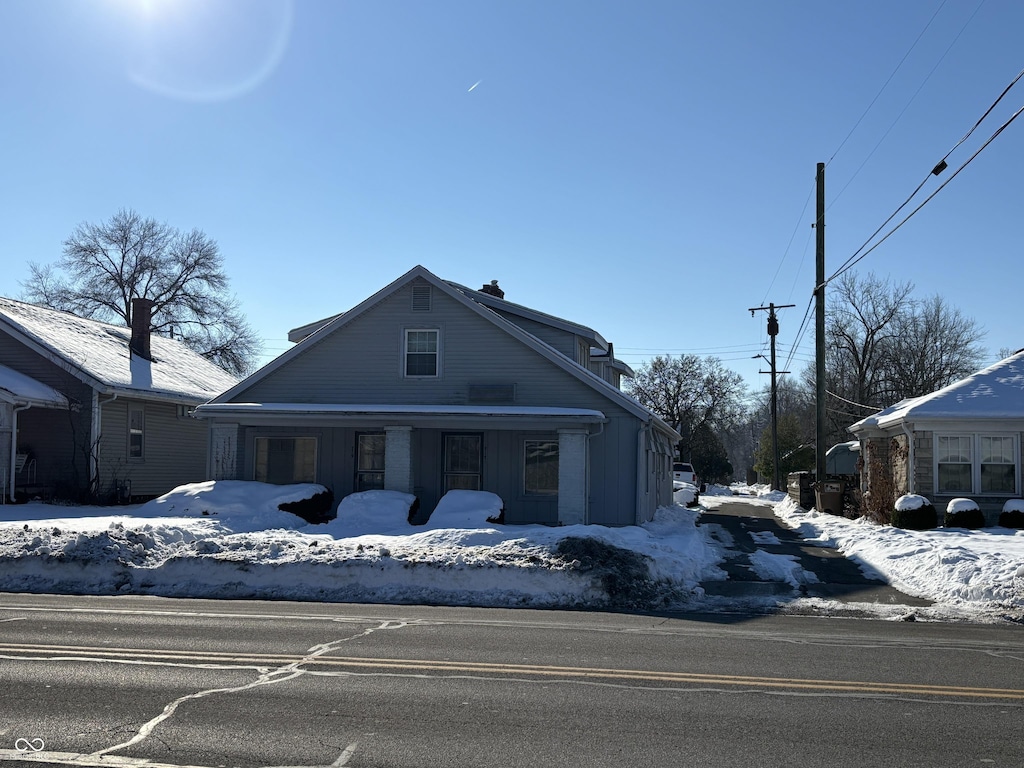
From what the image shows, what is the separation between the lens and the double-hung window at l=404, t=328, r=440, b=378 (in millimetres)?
24000

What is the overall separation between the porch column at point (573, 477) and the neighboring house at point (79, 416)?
13.0 m

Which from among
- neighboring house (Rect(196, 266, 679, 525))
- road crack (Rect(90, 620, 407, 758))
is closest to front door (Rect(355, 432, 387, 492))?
neighboring house (Rect(196, 266, 679, 525))

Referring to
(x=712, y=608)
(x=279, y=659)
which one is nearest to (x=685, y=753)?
(x=279, y=659)

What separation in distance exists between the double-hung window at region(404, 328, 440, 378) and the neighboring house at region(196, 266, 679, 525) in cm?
4

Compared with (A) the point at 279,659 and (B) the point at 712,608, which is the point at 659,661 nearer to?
(A) the point at 279,659

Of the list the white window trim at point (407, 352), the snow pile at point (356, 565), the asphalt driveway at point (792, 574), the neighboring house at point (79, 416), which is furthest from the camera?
the neighboring house at point (79, 416)

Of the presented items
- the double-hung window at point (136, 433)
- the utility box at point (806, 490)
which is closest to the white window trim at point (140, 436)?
the double-hung window at point (136, 433)

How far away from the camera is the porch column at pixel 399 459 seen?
22297 millimetres

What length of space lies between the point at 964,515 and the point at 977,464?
2.31 m

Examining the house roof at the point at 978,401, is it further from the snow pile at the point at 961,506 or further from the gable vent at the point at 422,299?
the gable vent at the point at 422,299

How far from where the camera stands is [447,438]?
2395cm

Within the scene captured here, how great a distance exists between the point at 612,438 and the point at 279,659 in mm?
14970

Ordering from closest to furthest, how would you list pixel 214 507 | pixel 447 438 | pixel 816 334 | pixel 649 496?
pixel 214 507 → pixel 447 438 → pixel 649 496 → pixel 816 334

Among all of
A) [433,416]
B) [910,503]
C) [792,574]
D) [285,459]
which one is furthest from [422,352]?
[910,503]
